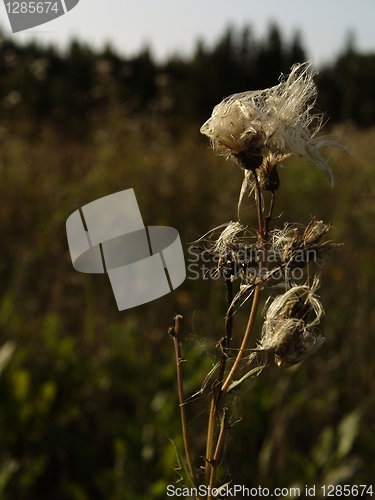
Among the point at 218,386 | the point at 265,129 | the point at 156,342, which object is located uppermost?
the point at 265,129

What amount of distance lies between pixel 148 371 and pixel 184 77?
15.3 ft

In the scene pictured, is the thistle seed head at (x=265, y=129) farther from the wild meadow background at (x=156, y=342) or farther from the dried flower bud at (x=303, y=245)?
the wild meadow background at (x=156, y=342)

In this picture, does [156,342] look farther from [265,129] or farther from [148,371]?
[265,129]

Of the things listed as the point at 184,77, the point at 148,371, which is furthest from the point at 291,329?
the point at 184,77

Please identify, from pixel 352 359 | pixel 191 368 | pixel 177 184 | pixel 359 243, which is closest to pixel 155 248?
pixel 191 368

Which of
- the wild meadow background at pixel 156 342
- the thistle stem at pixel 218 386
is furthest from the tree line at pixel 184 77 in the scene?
the thistle stem at pixel 218 386

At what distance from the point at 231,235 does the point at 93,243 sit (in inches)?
3.8

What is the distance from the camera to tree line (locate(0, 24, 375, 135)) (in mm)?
1688

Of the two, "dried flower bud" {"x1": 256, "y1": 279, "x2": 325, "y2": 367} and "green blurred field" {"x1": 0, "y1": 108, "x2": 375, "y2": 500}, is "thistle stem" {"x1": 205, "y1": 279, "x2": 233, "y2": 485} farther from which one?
"green blurred field" {"x1": 0, "y1": 108, "x2": 375, "y2": 500}

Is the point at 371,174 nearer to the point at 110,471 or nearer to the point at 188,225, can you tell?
the point at 188,225

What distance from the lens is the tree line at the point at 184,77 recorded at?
5.54ft

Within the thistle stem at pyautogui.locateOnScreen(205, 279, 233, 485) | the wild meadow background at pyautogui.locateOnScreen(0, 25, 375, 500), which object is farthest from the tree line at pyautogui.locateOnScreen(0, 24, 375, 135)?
the thistle stem at pyautogui.locateOnScreen(205, 279, 233, 485)

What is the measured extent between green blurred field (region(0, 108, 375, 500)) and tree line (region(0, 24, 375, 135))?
292 millimetres

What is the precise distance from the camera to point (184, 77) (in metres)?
5.65
